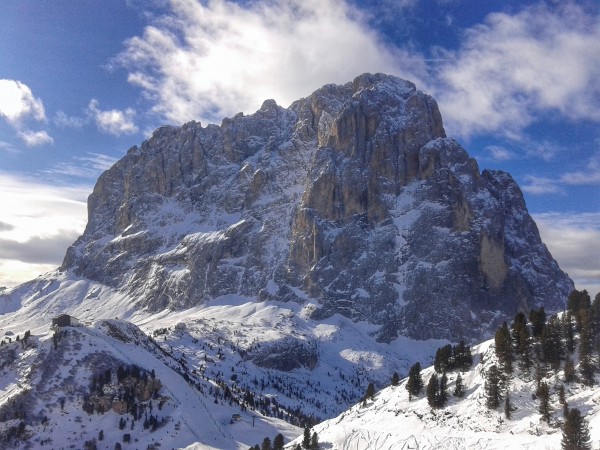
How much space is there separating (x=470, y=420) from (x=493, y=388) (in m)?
5.40

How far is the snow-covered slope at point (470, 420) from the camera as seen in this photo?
240 feet

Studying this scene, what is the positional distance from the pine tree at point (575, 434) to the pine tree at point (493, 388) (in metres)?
16.6

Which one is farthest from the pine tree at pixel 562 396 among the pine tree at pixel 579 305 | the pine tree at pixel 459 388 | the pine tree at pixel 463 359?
the pine tree at pixel 463 359

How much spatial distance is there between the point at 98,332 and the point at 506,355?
12122 centimetres

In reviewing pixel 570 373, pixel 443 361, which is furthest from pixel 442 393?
pixel 570 373

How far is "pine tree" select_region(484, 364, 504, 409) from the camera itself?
267ft

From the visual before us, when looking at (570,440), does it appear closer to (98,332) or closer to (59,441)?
(59,441)

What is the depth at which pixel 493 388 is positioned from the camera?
82062 millimetres

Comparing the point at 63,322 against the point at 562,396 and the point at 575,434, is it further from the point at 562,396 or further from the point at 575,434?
the point at 575,434

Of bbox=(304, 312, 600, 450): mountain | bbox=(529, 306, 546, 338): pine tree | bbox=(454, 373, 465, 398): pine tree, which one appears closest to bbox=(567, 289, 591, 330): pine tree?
bbox=(529, 306, 546, 338): pine tree

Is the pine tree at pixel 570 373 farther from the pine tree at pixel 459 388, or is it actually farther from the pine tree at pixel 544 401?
the pine tree at pixel 459 388

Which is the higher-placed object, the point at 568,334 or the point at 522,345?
the point at 568,334

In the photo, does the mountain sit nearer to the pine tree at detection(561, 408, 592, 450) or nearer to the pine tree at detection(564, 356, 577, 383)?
the pine tree at detection(564, 356, 577, 383)

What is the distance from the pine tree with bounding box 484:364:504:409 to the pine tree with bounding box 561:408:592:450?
16621 millimetres
